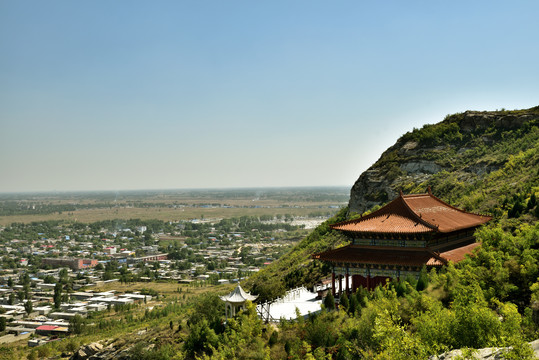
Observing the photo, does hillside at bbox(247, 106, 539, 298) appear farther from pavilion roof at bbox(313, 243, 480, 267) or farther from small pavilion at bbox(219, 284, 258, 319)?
small pavilion at bbox(219, 284, 258, 319)

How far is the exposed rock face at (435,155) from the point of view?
2685 inches

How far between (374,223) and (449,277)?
24.9 feet

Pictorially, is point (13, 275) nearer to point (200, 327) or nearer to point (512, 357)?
point (200, 327)

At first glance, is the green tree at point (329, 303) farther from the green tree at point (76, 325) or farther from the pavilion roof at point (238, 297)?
the green tree at point (76, 325)

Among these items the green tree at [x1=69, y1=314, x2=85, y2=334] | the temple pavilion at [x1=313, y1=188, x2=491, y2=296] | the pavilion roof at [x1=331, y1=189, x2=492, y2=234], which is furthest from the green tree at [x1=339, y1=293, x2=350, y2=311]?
the green tree at [x1=69, y1=314, x2=85, y2=334]

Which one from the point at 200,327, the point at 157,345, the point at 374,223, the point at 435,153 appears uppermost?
the point at 435,153

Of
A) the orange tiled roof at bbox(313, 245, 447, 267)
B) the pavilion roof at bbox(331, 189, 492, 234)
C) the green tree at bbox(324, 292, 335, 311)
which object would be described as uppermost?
the pavilion roof at bbox(331, 189, 492, 234)

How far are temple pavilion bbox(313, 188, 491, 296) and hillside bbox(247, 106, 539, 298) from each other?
14.7 metres

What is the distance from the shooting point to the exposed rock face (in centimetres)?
6820

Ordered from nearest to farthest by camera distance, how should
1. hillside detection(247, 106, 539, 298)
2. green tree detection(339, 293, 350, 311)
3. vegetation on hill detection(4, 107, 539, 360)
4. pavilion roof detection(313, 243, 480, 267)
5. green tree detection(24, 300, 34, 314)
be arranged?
vegetation on hill detection(4, 107, 539, 360) → green tree detection(339, 293, 350, 311) → pavilion roof detection(313, 243, 480, 267) → hillside detection(247, 106, 539, 298) → green tree detection(24, 300, 34, 314)

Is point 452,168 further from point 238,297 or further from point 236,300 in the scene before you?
point 236,300

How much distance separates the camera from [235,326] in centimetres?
2839

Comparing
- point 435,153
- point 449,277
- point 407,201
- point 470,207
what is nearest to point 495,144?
point 435,153

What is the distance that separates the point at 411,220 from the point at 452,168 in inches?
1624
